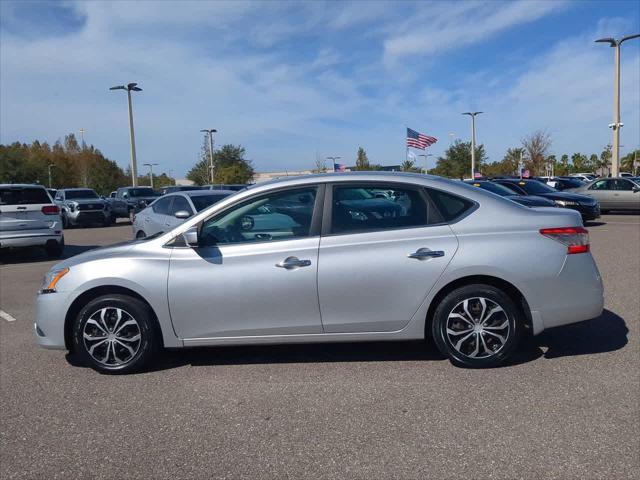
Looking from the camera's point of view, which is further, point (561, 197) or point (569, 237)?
point (561, 197)

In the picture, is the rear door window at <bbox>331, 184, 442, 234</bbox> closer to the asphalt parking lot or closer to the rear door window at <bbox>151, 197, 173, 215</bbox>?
the asphalt parking lot

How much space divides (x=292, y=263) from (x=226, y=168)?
52276mm

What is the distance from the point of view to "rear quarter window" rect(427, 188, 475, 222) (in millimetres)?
4922

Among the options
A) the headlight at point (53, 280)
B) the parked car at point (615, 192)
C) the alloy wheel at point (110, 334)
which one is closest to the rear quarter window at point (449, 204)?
the alloy wheel at point (110, 334)

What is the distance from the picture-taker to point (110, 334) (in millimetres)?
4895

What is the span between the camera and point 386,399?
4277 millimetres

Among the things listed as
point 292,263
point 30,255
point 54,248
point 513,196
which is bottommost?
point 30,255

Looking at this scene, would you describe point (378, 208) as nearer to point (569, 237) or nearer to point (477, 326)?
point (477, 326)

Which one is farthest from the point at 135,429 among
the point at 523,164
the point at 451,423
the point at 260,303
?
the point at 523,164

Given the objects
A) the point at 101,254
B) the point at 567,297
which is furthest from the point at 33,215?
the point at 567,297

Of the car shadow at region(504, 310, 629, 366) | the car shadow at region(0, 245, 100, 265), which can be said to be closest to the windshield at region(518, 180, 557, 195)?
the car shadow at region(0, 245, 100, 265)

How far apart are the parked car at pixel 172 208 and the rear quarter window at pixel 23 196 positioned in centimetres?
248

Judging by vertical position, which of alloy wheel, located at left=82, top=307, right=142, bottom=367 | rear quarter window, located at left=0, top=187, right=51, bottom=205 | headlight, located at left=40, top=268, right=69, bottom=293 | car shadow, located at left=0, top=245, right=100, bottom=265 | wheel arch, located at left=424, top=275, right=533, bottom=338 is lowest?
car shadow, located at left=0, top=245, right=100, bottom=265

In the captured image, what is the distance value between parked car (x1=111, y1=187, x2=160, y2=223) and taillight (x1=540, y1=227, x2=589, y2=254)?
23986mm
